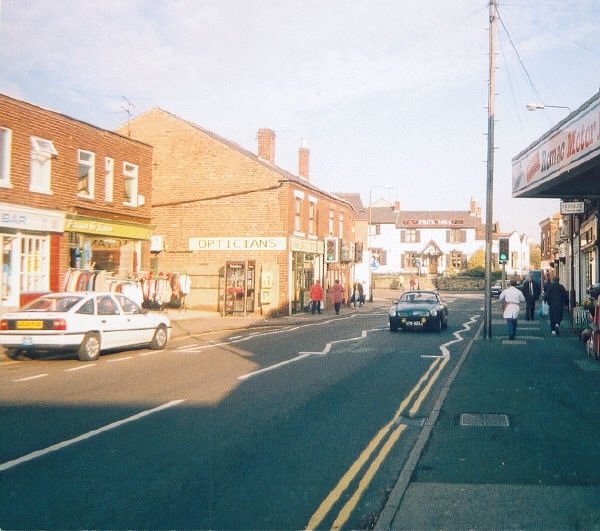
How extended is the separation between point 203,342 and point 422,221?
6995cm

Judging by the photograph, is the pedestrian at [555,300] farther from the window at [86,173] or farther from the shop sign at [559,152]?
the window at [86,173]

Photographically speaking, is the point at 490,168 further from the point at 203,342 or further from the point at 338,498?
the point at 338,498

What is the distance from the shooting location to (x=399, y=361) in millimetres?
15891

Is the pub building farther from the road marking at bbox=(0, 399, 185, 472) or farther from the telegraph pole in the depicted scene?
the road marking at bbox=(0, 399, 185, 472)

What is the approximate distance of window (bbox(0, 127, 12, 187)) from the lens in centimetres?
2070

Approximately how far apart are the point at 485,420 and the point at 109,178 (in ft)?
64.6

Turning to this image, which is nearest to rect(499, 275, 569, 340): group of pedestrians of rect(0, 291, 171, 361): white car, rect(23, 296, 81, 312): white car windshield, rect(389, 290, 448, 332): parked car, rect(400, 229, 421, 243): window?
rect(389, 290, 448, 332): parked car

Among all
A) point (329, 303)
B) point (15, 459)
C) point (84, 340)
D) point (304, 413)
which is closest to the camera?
point (15, 459)

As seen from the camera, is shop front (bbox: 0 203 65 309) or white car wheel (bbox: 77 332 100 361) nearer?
white car wheel (bbox: 77 332 100 361)

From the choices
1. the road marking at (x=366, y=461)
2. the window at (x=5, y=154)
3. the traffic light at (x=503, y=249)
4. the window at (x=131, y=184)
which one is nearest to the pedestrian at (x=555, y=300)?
the traffic light at (x=503, y=249)

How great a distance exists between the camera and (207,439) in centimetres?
814

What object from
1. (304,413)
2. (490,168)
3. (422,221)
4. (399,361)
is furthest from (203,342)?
(422,221)

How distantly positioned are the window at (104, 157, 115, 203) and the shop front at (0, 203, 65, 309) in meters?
3.11

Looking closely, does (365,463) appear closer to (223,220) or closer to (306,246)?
(223,220)
